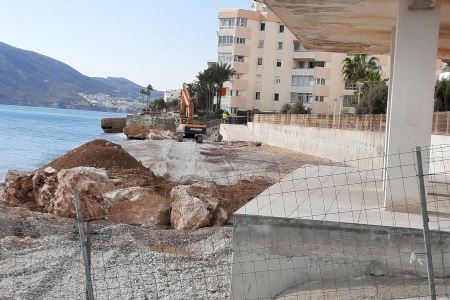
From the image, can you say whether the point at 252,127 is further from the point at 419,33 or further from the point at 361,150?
the point at 419,33

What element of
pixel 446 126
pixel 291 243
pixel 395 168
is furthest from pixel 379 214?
pixel 446 126

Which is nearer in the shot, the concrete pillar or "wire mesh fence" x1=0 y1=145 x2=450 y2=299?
"wire mesh fence" x1=0 y1=145 x2=450 y2=299

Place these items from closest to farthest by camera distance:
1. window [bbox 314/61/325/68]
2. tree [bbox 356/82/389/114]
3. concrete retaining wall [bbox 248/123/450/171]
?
1. concrete retaining wall [bbox 248/123/450/171]
2. tree [bbox 356/82/389/114]
3. window [bbox 314/61/325/68]

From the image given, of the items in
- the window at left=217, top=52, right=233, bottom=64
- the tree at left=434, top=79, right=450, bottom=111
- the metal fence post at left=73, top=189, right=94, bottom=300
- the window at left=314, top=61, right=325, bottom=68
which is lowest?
the metal fence post at left=73, top=189, right=94, bottom=300

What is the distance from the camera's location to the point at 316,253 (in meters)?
8.39

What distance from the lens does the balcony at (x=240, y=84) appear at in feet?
304

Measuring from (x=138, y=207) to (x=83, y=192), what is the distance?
1.65 m

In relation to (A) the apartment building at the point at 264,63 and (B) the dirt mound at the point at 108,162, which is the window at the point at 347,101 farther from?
(B) the dirt mound at the point at 108,162

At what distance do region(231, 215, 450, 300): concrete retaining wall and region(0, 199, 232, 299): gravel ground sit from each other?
0.90 meters

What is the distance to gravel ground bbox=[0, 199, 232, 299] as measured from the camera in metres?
9.74

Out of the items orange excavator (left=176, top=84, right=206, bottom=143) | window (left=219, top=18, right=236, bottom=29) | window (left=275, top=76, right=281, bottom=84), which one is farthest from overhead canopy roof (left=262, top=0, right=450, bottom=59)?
window (left=219, top=18, right=236, bottom=29)

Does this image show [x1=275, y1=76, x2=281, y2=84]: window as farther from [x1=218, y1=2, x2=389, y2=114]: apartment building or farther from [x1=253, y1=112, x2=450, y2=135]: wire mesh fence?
[x1=253, y1=112, x2=450, y2=135]: wire mesh fence

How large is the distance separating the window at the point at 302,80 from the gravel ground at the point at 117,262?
79931 mm

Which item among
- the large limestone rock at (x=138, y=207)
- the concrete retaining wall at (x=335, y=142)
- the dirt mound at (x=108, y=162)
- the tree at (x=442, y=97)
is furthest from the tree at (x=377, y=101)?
the large limestone rock at (x=138, y=207)
